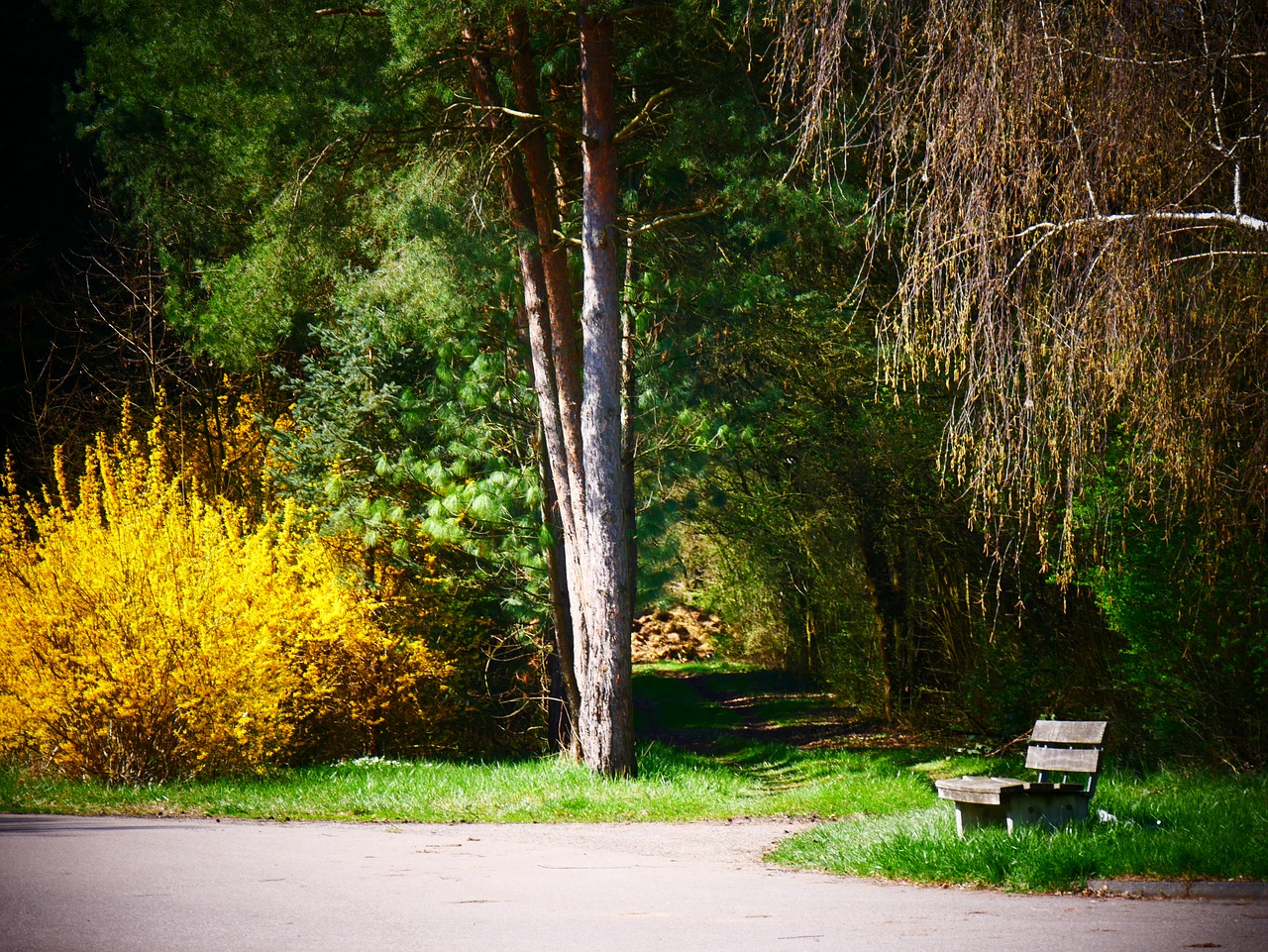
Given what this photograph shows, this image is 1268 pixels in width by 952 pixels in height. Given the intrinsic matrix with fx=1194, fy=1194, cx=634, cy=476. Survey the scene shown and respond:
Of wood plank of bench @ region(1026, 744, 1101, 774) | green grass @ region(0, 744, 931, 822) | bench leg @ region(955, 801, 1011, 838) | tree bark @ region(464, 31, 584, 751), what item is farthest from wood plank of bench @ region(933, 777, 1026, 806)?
tree bark @ region(464, 31, 584, 751)

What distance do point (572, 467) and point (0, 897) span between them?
8.24 meters

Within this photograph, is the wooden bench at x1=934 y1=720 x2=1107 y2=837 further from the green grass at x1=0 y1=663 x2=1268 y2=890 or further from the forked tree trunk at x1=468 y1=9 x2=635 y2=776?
the forked tree trunk at x1=468 y1=9 x2=635 y2=776

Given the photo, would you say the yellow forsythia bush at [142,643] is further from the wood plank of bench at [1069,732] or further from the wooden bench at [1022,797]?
the wood plank of bench at [1069,732]

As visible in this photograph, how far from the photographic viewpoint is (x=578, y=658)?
13.4m

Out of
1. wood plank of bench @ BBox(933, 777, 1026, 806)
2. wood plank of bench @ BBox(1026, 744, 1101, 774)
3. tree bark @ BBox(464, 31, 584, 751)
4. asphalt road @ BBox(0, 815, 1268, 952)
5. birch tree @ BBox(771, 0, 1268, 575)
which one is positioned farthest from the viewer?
tree bark @ BBox(464, 31, 584, 751)

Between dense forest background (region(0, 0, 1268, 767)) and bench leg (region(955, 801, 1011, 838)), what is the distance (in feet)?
5.32

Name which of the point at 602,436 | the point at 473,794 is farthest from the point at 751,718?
the point at 473,794

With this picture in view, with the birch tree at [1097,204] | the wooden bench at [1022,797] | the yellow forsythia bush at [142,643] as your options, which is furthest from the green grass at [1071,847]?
the yellow forsythia bush at [142,643]

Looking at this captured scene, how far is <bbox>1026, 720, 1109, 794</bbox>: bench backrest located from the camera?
801 cm

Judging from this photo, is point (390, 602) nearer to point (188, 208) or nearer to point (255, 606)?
point (255, 606)

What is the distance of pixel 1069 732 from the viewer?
8.34m

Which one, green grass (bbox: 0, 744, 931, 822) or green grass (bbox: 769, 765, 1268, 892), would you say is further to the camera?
green grass (bbox: 0, 744, 931, 822)

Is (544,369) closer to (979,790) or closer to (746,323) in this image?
(746,323)

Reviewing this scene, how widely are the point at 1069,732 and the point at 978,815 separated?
1.16m
